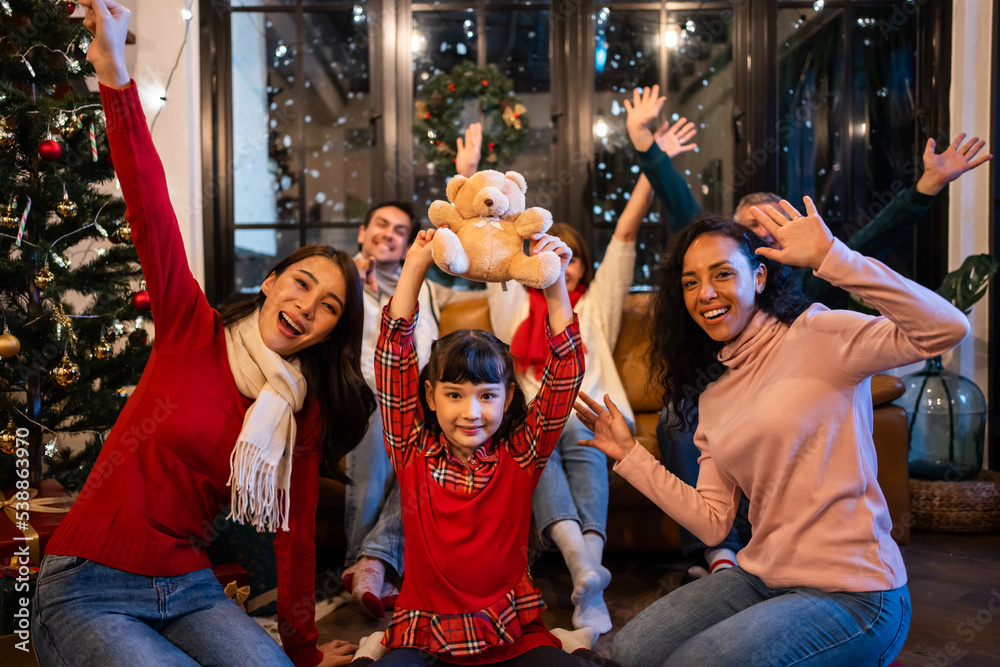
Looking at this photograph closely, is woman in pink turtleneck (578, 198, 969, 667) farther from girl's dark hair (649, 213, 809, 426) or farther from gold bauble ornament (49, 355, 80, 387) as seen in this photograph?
gold bauble ornament (49, 355, 80, 387)

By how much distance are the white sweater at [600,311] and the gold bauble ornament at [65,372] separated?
51.3 inches

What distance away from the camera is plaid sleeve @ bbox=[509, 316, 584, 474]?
134cm

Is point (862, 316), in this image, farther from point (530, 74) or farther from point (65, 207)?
point (530, 74)

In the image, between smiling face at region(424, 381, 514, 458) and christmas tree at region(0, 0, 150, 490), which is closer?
smiling face at region(424, 381, 514, 458)

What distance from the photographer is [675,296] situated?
1.50 meters

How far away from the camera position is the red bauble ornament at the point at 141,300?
1.94m

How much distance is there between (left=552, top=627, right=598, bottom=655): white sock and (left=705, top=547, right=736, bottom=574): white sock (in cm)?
50

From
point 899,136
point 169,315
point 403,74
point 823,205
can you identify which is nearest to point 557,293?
point 169,315

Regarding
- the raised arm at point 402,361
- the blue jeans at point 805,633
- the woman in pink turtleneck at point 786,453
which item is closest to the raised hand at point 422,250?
the raised arm at point 402,361

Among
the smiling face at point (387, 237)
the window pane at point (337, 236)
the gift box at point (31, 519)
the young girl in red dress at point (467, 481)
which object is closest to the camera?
the young girl in red dress at point (467, 481)

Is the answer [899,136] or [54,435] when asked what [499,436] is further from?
[899,136]

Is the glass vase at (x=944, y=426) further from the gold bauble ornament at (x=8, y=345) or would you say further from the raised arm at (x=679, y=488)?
the gold bauble ornament at (x=8, y=345)

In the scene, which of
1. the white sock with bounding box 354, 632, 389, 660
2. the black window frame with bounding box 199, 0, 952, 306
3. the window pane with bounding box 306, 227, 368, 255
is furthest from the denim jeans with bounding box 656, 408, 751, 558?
the window pane with bounding box 306, 227, 368, 255

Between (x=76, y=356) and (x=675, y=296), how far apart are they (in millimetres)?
1618
